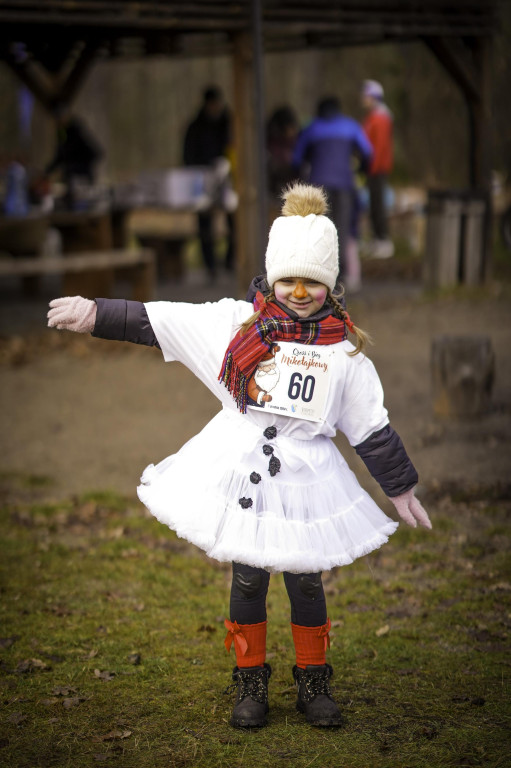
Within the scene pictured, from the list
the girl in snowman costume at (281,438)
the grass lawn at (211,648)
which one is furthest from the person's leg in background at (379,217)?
the girl in snowman costume at (281,438)

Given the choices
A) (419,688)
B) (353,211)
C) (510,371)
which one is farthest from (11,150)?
(419,688)

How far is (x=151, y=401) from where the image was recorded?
8297mm

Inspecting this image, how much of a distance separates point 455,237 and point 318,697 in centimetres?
896

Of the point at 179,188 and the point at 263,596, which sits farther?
the point at 179,188

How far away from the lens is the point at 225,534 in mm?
3297

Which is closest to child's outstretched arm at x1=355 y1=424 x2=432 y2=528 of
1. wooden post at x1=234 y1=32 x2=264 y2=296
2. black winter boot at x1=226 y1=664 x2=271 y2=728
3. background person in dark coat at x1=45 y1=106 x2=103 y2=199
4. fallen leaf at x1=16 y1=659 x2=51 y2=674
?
black winter boot at x1=226 y1=664 x2=271 y2=728

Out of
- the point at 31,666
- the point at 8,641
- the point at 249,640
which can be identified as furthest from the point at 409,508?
the point at 8,641

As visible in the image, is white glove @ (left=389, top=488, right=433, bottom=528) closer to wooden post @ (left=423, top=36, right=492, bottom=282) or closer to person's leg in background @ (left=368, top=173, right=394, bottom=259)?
wooden post @ (left=423, top=36, right=492, bottom=282)

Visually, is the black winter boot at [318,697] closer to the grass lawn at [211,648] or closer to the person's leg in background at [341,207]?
the grass lawn at [211,648]

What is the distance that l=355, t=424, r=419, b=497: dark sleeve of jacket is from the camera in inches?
137

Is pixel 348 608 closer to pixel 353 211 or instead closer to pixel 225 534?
pixel 225 534

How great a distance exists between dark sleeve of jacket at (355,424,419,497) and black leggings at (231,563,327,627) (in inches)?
16.0

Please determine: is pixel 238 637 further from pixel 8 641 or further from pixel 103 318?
pixel 8 641

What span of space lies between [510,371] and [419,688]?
4862 millimetres
